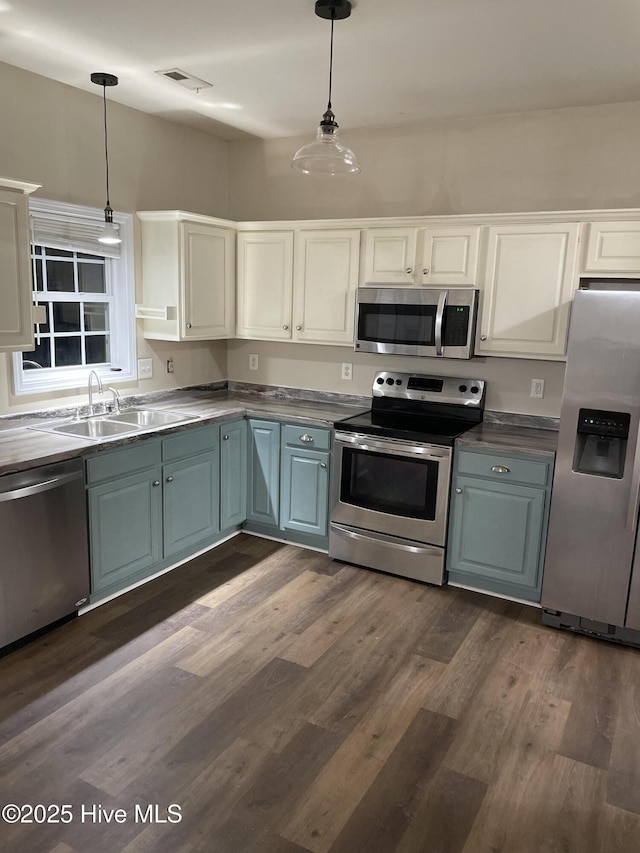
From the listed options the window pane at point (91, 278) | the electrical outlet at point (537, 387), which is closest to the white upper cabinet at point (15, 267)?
the window pane at point (91, 278)

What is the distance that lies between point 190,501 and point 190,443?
13.9 inches

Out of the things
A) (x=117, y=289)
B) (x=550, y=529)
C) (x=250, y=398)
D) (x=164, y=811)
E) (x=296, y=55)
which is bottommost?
(x=164, y=811)

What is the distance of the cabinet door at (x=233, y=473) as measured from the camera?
3.98m

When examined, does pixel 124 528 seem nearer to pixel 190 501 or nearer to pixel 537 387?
pixel 190 501

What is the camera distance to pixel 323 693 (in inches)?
104

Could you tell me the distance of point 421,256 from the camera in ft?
12.3

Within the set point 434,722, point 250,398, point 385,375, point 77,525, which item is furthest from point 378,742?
point 250,398

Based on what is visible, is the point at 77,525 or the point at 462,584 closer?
the point at 77,525

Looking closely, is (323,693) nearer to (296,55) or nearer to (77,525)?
(77,525)

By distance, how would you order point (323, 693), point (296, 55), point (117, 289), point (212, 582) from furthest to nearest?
point (117, 289) < point (212, 582) < point (296, 55) < point (323, 693)

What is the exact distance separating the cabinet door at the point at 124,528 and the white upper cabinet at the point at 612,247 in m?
2.58

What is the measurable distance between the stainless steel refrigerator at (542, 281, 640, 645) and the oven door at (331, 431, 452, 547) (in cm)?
62

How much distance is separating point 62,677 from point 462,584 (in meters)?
2.14

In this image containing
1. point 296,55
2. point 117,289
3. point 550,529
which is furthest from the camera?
point 117,289
